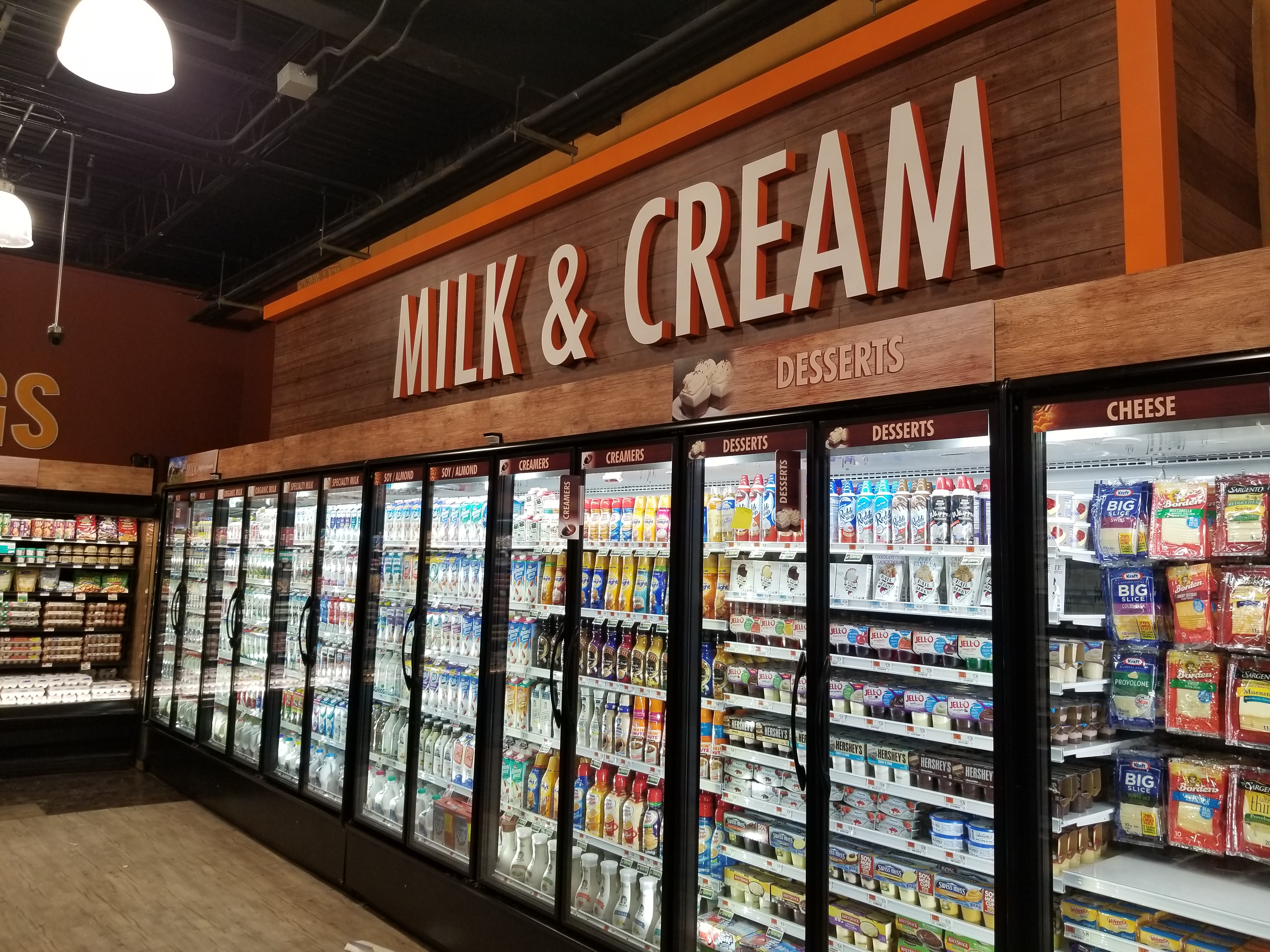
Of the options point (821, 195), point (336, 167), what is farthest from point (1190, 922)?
point (336, 167)

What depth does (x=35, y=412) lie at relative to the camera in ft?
26.6

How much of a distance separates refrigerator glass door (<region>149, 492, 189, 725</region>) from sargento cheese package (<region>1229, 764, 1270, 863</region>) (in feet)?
23.7

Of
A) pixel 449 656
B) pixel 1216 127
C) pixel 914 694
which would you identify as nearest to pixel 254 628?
pixel 449 656

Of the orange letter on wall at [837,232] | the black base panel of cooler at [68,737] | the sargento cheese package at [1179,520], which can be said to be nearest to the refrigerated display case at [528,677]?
the orange letter on wall at [837,232]

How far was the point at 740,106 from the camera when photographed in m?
3.83

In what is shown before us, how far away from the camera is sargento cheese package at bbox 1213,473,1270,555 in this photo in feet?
7.19

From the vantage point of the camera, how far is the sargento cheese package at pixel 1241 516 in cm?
219

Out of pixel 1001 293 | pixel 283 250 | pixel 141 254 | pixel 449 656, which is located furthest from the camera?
pixel 141 254

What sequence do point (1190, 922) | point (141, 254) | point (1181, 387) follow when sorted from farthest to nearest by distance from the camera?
point (141, 254), point (1190, 922), point (1181, 387)

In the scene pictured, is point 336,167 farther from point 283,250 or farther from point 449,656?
point 449,656

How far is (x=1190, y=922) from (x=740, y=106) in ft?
10.6

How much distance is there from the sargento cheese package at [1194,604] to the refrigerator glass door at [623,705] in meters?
1.65

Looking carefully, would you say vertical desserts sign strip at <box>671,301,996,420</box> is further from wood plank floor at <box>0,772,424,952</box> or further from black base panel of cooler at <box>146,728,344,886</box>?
black base panel of cooler at <box>146,728,344,886</box>

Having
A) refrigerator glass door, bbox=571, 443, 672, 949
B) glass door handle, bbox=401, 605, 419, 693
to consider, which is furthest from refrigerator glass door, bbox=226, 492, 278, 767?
refrigerator glass door, bbox=571, 443, 672, 949
